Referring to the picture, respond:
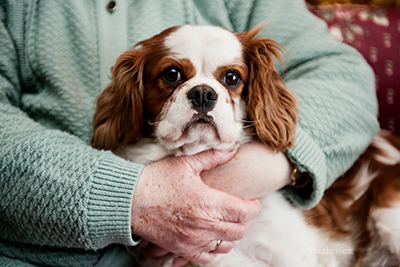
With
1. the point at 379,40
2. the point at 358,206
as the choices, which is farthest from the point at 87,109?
the point at 379,40

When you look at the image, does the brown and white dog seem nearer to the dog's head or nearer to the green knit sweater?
the dog's head

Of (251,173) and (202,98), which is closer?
(202,98)

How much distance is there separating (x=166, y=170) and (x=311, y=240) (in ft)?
1.98

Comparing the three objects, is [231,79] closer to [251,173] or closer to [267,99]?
[267,99]

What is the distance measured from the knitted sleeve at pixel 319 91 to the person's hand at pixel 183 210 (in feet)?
0.92

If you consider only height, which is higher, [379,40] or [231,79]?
[231,79]

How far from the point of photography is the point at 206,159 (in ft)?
3.15

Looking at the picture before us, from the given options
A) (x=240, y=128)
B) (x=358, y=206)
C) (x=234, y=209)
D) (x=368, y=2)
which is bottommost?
(x=358, y=206)

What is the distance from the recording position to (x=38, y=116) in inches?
46.7

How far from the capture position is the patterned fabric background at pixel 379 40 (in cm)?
146

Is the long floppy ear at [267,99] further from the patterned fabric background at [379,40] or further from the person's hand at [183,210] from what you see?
the patterned fabric background at [379,40]

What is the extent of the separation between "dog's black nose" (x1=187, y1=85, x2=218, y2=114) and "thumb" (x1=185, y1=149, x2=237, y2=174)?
0.55 ft

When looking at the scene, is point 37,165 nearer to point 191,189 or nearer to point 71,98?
point 71,98

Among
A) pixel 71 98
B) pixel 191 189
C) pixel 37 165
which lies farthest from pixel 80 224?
pixel 71 98
